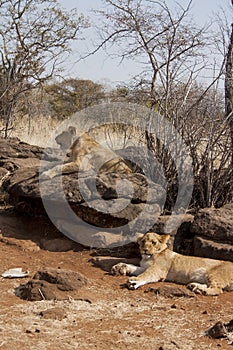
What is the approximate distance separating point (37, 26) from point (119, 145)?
7.32m

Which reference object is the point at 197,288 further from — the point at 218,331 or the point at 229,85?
the point at 229,85

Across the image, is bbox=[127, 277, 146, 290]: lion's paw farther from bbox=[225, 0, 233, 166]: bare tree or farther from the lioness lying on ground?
bbox=[225, 0, 233, 166]: bare tree

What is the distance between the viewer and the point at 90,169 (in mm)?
9086

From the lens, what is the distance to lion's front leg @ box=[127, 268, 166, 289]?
20.2 ft

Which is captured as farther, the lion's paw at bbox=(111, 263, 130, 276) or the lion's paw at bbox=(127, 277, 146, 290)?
the lion's paw at bbox=(111, 263, 130, 276)

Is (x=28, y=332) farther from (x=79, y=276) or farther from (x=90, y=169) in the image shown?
(x=90, y=169)

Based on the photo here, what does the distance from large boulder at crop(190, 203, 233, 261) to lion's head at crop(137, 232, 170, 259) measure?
520 mm

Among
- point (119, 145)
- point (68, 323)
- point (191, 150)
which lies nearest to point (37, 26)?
point (119, 145)

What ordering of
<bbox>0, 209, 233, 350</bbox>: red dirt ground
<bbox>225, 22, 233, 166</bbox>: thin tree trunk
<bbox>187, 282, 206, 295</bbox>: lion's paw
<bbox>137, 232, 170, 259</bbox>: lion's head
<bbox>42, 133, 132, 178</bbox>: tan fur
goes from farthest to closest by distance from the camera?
<bbox>42, 133, 132, 178</bbox>: tan fur < <bbox>225, 22, 233, 166</bbox>: thin tree trunk < <bbox>137, 232, 170, 259</bbox>: lion's head < <bbox>187, 282, 206, 295</bbox>: lion's paw < <bbox>0, 209, 233, 350</bbox>: red dirt ground

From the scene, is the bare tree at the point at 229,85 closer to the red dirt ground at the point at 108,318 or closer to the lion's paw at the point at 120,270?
the lion's paw at the point at 120,270

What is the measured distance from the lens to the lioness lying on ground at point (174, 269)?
6.07m

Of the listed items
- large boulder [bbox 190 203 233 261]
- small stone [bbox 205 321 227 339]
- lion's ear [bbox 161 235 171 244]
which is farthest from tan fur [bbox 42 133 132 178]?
small stone [bbox 205 321 227 339]

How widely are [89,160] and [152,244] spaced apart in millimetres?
3280

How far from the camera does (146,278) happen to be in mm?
6277
